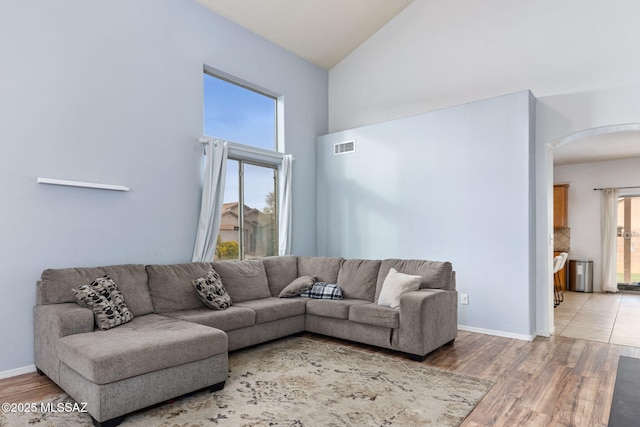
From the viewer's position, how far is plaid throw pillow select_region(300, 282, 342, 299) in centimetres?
453

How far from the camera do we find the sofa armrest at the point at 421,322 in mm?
3615

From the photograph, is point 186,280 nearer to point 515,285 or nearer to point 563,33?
point 515,285

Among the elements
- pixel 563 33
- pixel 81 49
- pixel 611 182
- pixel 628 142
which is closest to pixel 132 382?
pixel 81 49

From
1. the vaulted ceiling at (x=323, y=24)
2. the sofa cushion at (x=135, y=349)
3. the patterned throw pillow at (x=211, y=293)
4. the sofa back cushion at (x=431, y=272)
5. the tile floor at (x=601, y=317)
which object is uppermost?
the vaulted ceiling at (x=323, y=24)

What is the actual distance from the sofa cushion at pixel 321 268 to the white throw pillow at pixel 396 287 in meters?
0.88

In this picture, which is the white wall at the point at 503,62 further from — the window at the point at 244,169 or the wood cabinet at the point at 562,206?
the wood cabinet at the point at 562,206

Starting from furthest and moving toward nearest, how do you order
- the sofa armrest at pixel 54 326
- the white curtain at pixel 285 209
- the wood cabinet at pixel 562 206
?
the wood cabinet at pixel 562 206
the white curtain at pixel 285 209
the sofa armrest at pixel 54 326

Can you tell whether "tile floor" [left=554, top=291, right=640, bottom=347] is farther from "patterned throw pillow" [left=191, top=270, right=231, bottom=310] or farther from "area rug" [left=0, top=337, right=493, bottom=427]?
"patterned throw pillow" [left=191, top=270, right=231, bottom=310]

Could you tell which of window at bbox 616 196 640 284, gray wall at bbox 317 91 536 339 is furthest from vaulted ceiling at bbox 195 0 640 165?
window at bbox 616 196 640 284

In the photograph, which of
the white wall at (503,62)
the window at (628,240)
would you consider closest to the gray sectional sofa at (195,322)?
the white wall at (503,62)

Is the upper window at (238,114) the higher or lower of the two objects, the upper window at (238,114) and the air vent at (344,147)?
the higher

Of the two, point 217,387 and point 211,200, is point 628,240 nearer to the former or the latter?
point 211,200

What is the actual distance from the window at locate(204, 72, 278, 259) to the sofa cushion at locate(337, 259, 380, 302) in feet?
5.01

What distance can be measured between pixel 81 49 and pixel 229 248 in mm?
2718
